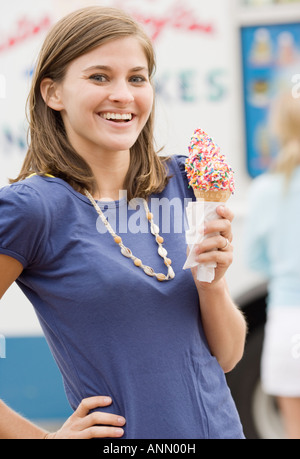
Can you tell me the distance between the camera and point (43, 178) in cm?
166

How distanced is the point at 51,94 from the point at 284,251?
1.90 m

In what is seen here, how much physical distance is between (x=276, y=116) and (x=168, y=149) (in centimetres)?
64

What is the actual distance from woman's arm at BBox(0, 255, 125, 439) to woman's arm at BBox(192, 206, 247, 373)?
292 millimetres

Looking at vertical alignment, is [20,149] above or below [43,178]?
above

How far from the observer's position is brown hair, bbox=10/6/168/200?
5.48ft

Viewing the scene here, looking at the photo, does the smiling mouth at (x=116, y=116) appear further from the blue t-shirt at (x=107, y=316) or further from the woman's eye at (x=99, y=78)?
the blue t-shirt at (x=107, y=316)

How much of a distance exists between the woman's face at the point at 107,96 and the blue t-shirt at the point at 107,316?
145mm

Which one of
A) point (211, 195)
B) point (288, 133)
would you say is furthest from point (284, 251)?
point (211, 195)

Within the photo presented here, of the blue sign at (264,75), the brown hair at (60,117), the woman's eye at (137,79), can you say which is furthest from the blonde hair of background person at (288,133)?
the woman's eye at (137,79)

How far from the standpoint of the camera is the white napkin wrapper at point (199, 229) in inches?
64.6

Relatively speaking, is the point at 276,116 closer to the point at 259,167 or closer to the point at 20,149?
the point at 259,167

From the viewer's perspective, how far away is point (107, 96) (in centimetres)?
167
